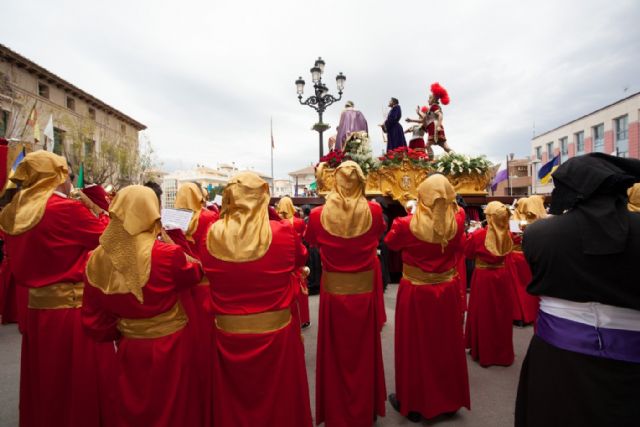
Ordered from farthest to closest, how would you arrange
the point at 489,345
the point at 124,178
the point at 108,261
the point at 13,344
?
the point at 124,178
the point at 13,344
the point at 489,345
the point at 108,261

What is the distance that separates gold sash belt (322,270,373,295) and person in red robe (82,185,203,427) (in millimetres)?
1363

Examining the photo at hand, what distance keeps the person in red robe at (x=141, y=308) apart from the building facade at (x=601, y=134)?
79.5 feet

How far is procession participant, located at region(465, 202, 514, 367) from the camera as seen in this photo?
455cm

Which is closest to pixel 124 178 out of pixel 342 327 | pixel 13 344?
pixel 13 344

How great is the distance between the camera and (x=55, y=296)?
2.84m

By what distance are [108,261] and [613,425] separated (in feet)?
9.25

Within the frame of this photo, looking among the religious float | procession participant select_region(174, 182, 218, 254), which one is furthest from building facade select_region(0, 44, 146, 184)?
procession participant select_region(174, 182, 218, 254)

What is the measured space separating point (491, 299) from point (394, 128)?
6065mm

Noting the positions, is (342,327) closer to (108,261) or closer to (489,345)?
(108,261)

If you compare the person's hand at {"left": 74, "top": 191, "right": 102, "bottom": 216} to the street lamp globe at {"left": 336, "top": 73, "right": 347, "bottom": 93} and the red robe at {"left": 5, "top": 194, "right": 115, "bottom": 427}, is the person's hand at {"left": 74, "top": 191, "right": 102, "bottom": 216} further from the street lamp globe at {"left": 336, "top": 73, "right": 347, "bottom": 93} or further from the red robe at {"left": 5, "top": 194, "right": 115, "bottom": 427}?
the street lamp globe at {"left": 336, "top": 73, "right": 347, "bottom": 93}

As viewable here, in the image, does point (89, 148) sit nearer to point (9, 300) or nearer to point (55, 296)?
point (9, 300)

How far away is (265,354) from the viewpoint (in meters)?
2.28

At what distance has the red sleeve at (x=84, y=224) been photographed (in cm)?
275

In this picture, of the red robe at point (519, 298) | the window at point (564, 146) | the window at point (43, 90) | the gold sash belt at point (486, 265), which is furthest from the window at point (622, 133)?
the window at point (43, 90)
